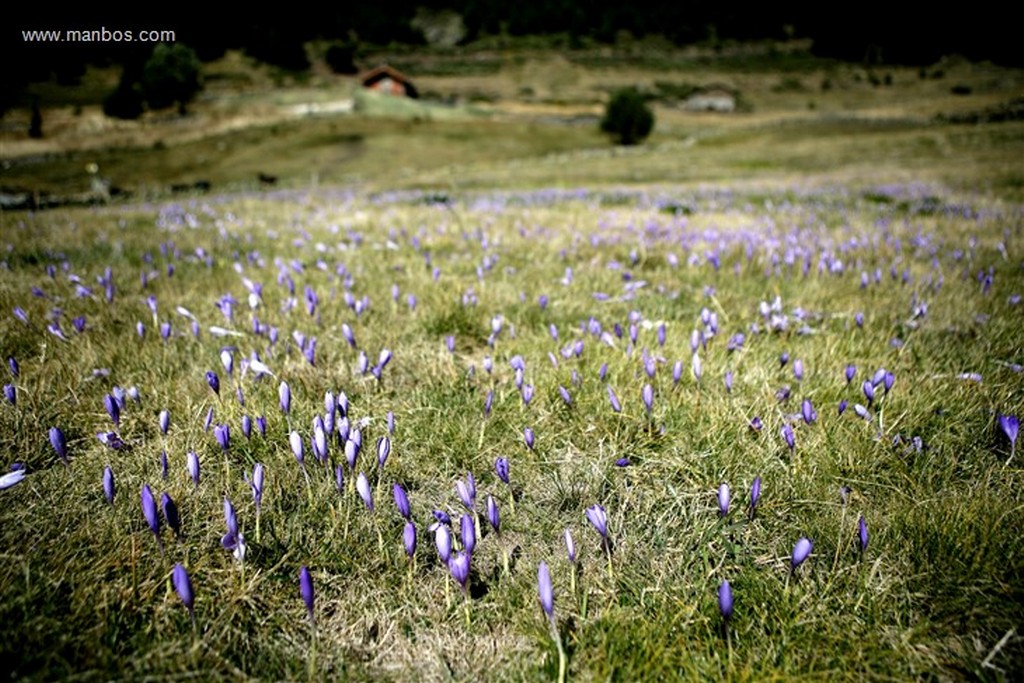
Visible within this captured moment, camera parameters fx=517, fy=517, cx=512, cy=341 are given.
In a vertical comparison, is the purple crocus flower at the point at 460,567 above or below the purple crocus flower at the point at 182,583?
below

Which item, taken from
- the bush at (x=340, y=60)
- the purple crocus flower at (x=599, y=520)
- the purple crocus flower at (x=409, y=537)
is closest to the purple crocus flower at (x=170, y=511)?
the purple crocus flower at (x=409, y=537)

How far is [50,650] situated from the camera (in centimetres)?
114

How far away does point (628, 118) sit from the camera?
57.4 m

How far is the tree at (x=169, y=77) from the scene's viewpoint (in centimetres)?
7219

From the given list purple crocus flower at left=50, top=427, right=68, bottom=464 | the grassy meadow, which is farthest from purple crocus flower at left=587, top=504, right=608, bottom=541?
purple crocus flower at left=50, top=427, right=68, bottom=464

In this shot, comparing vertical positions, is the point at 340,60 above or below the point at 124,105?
above

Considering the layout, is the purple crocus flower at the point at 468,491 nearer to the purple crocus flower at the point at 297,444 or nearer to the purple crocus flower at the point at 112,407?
the purple crocus flower at the point at 297,444

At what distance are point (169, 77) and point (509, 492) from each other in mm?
93286

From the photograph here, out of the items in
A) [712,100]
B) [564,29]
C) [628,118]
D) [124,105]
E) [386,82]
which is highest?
[564,29]

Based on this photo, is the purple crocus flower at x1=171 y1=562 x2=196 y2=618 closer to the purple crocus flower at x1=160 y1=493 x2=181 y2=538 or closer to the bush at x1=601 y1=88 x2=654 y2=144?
the purple crocus flower at x1=160 y1=493 x2=181 y2=538

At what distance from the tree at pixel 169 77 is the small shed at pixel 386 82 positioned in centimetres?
2586

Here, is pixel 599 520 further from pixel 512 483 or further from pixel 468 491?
pixel 512 483

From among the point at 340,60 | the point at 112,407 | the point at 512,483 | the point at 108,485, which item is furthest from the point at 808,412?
the point at 340,60

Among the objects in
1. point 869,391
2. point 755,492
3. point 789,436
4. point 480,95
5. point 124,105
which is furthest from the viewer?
point 480,95
